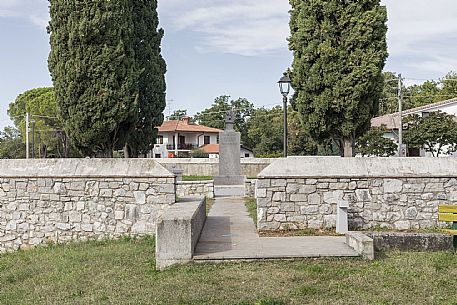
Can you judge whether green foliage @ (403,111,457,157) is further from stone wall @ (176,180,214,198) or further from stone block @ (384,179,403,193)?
stone block @ (384,179,403,193)

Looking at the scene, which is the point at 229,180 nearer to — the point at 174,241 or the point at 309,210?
the point at 309,210

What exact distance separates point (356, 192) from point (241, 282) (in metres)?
4.39

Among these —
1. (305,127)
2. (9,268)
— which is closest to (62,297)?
(9,268)

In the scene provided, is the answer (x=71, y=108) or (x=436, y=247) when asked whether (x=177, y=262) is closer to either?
(x=436, y=247)

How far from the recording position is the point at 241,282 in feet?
20.5

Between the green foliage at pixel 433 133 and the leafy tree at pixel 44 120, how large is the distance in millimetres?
30420

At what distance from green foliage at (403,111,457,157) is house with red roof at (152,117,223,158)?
32189 millimetres

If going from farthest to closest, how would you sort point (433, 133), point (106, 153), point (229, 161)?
point (433, 133) → point (229, 161) → point (106, 153)

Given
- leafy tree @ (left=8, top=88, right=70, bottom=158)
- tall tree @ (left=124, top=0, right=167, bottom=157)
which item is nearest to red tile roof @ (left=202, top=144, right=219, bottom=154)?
leafy tree @ (left=8, top=88, right=70, bottom=158)

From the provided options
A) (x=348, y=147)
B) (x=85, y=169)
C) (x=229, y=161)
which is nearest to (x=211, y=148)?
(x=229, y=161)

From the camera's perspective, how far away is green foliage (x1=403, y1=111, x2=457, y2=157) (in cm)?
3028

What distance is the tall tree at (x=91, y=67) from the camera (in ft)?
43.7

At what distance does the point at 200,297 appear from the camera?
570 centimetres

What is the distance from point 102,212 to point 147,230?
997 millimetres
